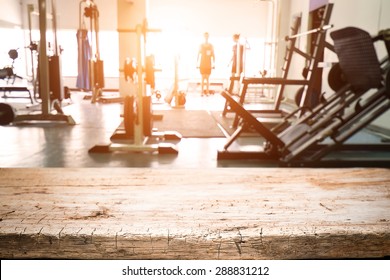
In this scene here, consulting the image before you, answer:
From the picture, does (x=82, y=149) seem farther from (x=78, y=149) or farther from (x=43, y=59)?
(x=43, y=59)

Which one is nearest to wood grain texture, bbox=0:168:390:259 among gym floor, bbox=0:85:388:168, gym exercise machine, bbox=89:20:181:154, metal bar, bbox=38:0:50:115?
gym floor, bbox=0:85:388:168

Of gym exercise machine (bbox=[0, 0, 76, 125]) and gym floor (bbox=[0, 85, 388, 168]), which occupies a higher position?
gym exercise machine (bbox=[0, 0, 76, 125])

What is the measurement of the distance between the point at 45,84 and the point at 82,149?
4.94 feet

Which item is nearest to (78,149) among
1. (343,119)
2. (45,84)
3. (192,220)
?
(45,84)

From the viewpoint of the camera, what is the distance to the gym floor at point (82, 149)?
2.88 m

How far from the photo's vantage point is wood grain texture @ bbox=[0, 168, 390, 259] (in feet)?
1.63

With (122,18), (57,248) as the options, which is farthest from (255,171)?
(122,18)

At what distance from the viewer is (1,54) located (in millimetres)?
10070

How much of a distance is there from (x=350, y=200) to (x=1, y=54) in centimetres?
1121

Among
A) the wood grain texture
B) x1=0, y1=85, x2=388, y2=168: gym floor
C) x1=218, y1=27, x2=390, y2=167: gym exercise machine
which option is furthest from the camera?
x1=0, y1=85, x2=388, y2=168: gym floor

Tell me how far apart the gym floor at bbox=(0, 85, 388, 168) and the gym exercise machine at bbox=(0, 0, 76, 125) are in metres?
0.11

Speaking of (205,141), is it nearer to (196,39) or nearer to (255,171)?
(255,171)

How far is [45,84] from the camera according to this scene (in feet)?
14.5

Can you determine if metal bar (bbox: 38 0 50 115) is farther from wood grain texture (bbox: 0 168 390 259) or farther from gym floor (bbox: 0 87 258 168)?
wood grain texture (bbox: 0 168 390 259)
